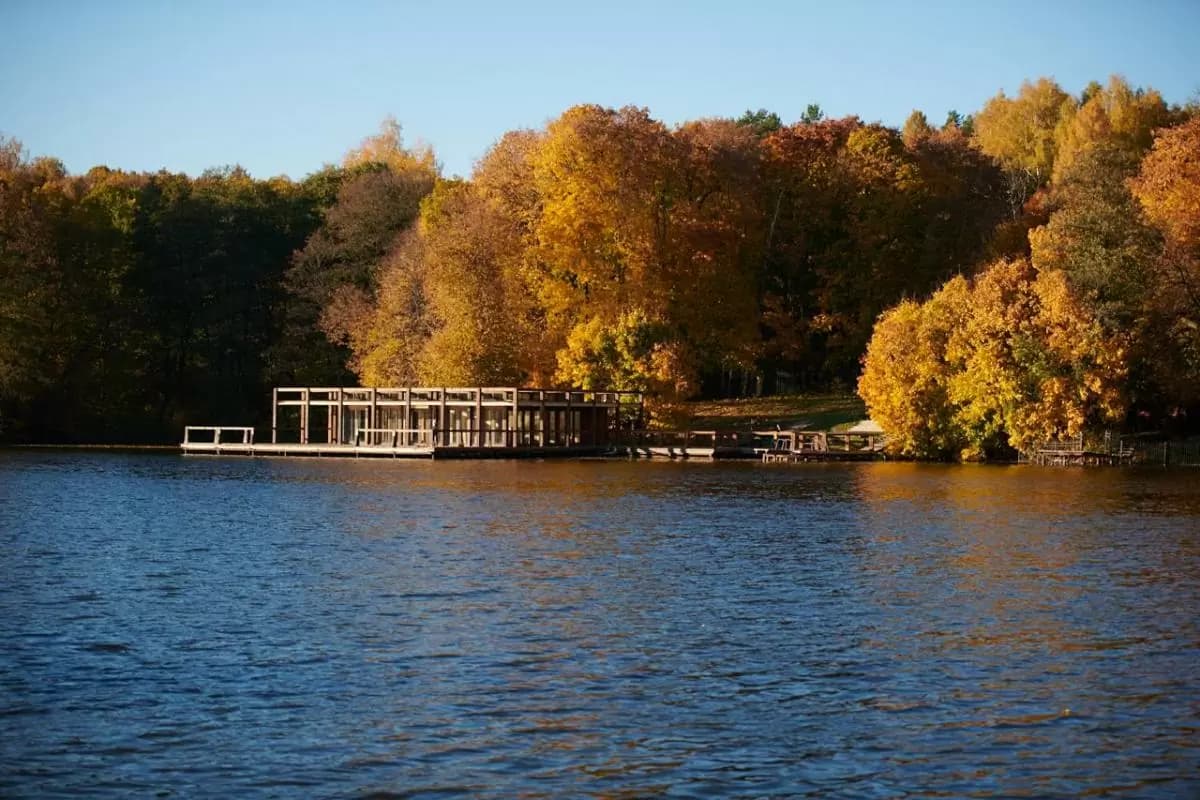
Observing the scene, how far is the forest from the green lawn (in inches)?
95.1

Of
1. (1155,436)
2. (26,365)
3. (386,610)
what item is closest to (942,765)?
(386,610)

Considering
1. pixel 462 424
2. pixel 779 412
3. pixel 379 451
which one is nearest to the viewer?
pixel 379 451

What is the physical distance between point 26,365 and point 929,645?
66.0 m

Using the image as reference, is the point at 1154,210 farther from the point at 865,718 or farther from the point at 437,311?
the point at 865,718

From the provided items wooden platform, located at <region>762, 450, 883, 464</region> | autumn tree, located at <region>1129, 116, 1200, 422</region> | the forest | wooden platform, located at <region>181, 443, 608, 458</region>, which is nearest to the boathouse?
wooden platform, located at <region>181, 443, 608, 458</region>

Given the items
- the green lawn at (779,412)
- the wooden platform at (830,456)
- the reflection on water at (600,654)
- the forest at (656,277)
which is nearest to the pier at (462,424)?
the forest at (656,277)

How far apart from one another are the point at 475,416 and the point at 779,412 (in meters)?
16.5

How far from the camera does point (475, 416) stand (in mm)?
69375

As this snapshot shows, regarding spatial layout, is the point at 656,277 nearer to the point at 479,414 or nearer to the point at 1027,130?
the point at 479,414

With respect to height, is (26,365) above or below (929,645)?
above

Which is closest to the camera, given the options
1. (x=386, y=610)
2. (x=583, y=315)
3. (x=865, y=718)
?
(x=865, y=718)

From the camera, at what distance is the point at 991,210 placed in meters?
82.7

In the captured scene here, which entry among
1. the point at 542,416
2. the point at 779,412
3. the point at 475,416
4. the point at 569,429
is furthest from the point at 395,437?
the point at 779,412

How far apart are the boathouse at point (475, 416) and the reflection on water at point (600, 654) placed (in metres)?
29.5
